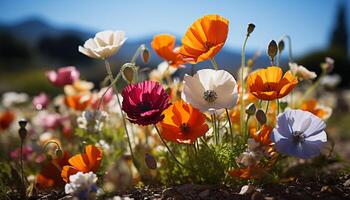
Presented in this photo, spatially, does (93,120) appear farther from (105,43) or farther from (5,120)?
(5,120)

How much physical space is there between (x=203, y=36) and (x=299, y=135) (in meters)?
0.48

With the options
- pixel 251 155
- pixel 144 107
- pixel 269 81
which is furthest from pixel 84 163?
pixel 269 81

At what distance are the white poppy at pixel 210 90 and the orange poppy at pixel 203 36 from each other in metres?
0.07

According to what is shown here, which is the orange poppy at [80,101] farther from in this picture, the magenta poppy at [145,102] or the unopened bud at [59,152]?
the magenta poppy at [145,102]

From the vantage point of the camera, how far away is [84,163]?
71.0 inches

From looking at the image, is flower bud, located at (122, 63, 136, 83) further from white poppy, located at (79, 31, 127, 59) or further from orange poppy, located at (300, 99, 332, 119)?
orange poppy, located at (300, 99, 332, 119)

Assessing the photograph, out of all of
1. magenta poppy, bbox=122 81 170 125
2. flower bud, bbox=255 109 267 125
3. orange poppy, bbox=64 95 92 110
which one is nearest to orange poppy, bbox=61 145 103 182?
magenta poppy, bbox=122 81 170 125

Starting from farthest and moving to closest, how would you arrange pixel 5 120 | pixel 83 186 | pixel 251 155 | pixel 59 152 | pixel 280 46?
pixel 5 120 → pixel 280 46 → pixel 59 152 → pixel 251 155 → pixel 83 186

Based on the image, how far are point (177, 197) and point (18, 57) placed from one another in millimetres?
32677

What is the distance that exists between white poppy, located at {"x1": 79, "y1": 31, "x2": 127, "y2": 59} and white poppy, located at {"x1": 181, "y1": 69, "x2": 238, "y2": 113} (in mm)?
351

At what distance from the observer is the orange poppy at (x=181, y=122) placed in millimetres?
1751

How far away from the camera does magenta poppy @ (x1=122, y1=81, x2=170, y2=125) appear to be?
63.7 inches

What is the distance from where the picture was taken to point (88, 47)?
1925 mm

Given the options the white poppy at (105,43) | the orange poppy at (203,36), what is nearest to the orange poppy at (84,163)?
the white poppy at (105,43)
